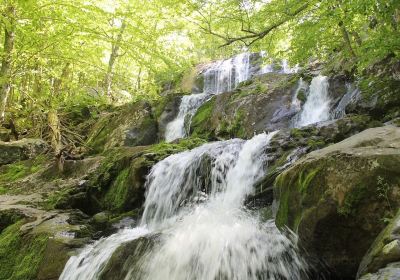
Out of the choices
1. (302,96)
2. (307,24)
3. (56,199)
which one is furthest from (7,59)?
(302,96)

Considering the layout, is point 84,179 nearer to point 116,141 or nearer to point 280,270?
point 116,141

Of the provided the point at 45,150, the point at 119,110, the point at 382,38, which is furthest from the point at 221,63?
the point at 382,38

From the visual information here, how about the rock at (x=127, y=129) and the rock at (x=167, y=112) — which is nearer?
the rock at (x=127, y=129)

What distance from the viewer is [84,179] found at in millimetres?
9570

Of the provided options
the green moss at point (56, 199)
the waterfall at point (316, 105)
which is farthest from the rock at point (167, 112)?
the waterfall at point (316, 105)

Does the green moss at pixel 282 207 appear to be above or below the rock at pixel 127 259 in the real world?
above

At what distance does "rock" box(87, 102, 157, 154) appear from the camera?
42.5ft

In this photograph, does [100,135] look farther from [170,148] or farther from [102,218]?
[102,218]

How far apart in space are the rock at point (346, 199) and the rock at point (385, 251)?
685mm

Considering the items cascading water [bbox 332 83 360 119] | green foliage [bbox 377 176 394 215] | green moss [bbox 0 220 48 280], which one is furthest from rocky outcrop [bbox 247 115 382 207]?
green moss [bbox 0 220 48 280]

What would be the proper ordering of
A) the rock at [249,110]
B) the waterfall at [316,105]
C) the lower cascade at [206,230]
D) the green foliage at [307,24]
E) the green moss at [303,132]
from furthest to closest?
the rock at [249,110] < the waterfall at [316,105] < the green moss at [303,132] < the green foliage at [307,24] < the lower cascade at [206,230]

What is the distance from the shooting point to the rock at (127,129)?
12.9 metres

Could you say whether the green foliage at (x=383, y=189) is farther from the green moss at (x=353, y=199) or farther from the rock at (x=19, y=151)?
the rock at (x=19, y=151)

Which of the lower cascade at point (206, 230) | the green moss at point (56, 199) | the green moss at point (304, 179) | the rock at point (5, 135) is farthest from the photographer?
the rock at point (5, 135)
